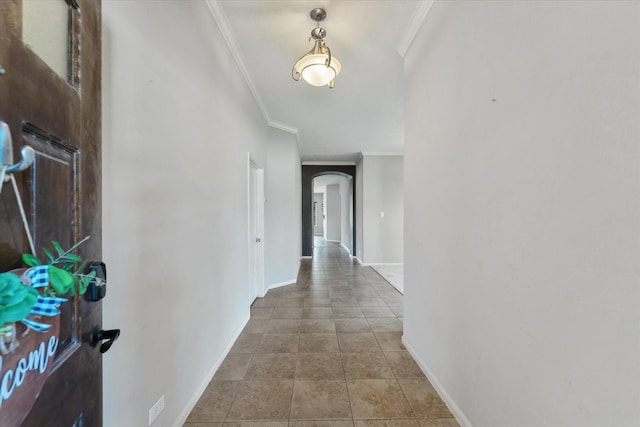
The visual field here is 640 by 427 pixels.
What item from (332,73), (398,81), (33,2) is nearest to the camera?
(33,2)

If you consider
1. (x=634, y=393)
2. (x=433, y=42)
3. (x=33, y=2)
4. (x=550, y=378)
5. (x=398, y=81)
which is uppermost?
(x=398, y=81)

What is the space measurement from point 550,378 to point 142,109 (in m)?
2.02

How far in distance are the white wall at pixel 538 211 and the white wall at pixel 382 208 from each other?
4.65m

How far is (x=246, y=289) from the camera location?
3051 millimetres

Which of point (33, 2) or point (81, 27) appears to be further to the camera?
point (81, 27)

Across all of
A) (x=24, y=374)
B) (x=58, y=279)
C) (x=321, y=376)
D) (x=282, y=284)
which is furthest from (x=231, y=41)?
(x=282, y=284)

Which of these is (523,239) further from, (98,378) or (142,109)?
(142,109)

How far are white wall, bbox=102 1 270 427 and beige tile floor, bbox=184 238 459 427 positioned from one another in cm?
25

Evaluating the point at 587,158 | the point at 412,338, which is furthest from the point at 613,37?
the point at 412,338

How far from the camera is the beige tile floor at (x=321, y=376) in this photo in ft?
5.39

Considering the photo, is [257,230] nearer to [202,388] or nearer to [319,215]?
[202,388]

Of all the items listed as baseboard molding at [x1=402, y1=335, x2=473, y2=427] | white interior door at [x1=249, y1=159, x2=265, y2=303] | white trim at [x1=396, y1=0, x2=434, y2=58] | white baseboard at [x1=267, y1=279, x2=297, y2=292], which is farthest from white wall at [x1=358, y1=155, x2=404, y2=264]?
baseboard molding at [x1=402, y1=335, x2=473, y2=427]

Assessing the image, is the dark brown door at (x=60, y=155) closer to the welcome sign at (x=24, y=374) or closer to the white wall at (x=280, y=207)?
the welcome sign at (x=24, y=374)

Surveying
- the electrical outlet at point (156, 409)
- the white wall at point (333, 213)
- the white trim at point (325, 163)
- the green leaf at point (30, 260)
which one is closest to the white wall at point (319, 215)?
the white wall at point (333, 213)
